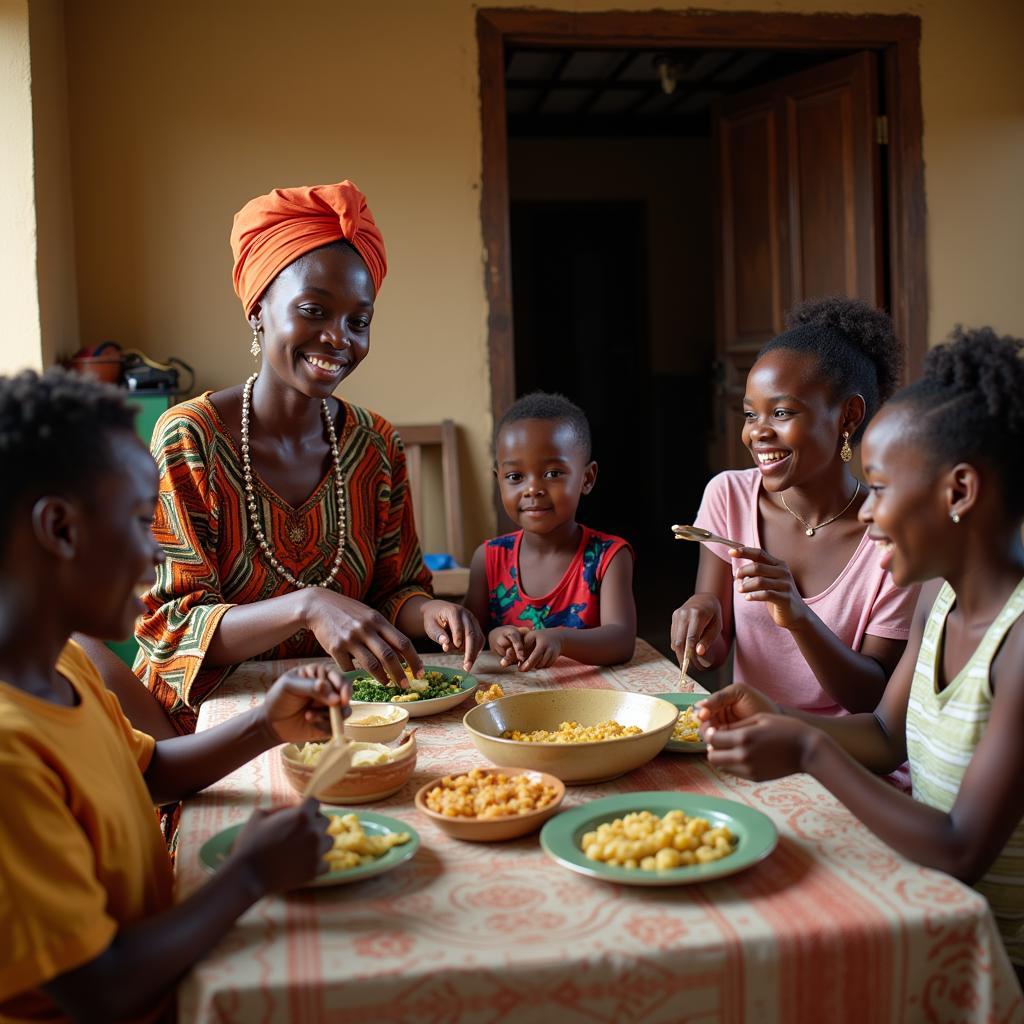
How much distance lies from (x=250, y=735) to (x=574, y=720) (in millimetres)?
526

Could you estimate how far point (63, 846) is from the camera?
1.04 metres

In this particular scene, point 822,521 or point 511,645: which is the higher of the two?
point 822,521

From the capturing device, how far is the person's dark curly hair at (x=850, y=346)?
2227 mm

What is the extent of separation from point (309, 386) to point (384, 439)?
1.05 ft

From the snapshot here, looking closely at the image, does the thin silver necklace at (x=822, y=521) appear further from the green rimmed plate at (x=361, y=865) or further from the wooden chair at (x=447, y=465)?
the wooden chair at (x=447, y=465)

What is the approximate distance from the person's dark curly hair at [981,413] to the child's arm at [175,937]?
0.94 m

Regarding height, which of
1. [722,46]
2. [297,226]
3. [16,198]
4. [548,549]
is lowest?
[548,549]

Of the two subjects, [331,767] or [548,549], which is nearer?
[331,767]

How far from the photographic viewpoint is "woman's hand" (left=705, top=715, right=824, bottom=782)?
1.26 metres

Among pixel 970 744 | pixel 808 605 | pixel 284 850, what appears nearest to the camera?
pixel 284 850

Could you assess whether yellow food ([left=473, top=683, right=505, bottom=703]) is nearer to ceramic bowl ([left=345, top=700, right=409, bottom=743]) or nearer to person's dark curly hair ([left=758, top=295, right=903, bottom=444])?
ceramic bowl ([left=345, top=700, right=409, bottom=743])

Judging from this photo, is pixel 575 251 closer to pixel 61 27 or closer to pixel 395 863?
pixel 61 27

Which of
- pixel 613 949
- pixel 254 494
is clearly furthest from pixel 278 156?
pixel 613 949

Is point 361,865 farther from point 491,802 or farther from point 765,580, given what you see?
point 765,580
